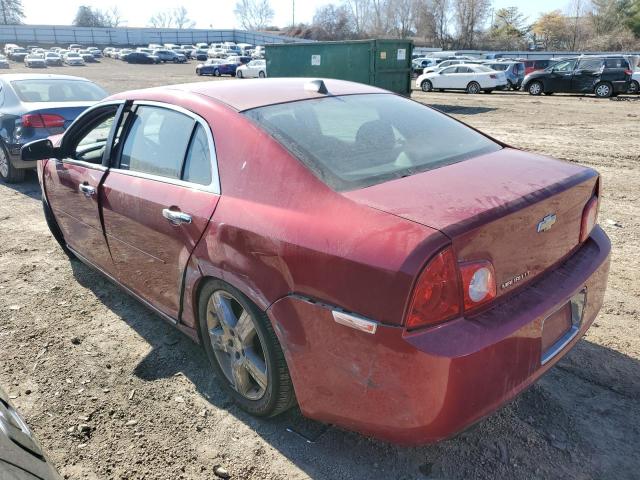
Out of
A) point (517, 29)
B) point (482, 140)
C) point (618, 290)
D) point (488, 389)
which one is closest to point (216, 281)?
point (488, 389)

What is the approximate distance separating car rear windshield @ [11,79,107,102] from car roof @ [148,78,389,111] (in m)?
5.46

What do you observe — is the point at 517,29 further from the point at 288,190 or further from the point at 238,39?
the point at 288,190

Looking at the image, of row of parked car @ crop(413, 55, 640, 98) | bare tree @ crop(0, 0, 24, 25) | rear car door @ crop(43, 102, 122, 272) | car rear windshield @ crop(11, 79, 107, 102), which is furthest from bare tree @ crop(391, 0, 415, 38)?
rear car door @ crop(43, 102, 122, 272)

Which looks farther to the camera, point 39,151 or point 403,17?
point 403,17

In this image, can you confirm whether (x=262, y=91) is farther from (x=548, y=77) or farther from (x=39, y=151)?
(x=548, y=77)

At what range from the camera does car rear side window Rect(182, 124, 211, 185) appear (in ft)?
8.98

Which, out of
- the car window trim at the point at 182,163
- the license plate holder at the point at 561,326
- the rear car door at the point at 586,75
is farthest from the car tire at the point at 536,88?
the license plate holder at the point at 561,326

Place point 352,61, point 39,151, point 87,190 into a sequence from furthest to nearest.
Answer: point 352,61
point 39,151
point 87,190

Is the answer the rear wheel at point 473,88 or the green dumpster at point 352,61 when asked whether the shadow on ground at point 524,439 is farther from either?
the rear wheel at point 473,88

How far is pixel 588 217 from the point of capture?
2.62 meters

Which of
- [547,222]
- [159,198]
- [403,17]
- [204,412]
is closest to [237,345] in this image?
[204,412]

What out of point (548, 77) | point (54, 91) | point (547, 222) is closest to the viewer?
point (547, 222)

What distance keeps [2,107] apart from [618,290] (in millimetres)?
8188

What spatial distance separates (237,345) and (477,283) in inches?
50.6
